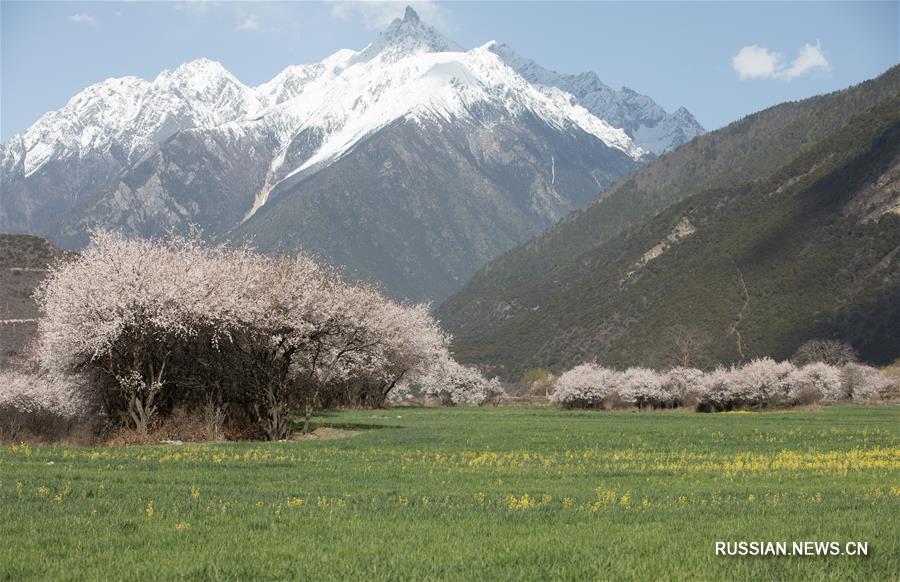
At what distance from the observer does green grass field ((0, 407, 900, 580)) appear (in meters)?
12.0

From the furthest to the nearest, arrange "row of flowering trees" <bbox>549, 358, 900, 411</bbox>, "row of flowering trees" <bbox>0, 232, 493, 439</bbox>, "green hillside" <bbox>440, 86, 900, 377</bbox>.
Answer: "green hillside" <bbox>440, 86, 900, 377</bbox>, "row of flowering trees" <bbox>549, 358, 900, 411</bbox>, "row of flowering trees" <bbox>0, 232, 493, 439</bbox>

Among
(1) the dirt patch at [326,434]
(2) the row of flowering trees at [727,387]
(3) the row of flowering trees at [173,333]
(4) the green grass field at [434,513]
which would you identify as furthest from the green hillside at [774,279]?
(4) the green grass field at [434,513]

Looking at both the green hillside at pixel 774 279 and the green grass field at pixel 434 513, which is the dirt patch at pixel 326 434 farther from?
the green hillside at pixel 774 279

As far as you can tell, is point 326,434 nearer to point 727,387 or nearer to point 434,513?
point 434,513

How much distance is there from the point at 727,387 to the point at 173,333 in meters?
64.8

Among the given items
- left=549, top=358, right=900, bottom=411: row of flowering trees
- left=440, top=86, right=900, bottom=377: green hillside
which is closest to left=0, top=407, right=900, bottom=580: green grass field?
left=549, top=358, right=900, bottom=411: row of flowering trees

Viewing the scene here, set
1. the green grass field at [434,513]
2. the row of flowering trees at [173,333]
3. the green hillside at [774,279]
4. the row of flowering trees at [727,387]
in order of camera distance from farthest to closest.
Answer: the green hillside at [774,279], the row of flowering trees at [727,387], the row of flowering trees at [173,333], the green grass field at [434,513]

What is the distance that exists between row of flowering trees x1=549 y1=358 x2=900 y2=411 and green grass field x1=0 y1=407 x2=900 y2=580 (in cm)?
6177

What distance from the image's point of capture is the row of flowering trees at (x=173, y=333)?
38.2 metres

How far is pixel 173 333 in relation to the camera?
39.9 metres

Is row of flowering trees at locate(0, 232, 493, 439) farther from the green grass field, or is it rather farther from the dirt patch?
the green grass field

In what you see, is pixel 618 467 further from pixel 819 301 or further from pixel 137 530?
pixel 819 301

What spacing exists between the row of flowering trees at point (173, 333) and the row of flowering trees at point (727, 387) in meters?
56.0

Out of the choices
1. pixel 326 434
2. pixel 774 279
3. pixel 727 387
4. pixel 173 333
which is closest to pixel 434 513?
pixel 173 333
